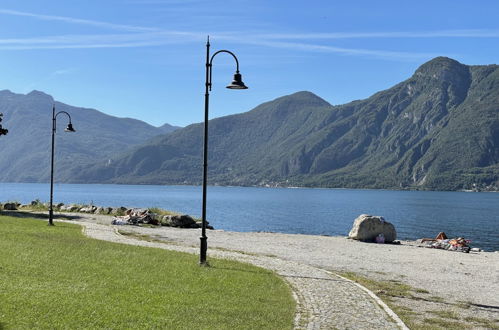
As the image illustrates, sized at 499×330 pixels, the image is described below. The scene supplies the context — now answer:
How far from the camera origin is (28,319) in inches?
393

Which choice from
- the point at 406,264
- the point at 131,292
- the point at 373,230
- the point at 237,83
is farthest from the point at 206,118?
the point at 373,230

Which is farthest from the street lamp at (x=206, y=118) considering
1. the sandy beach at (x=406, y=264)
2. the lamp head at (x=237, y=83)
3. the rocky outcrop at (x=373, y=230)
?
the rocky outcrop at (x=373, y=230)

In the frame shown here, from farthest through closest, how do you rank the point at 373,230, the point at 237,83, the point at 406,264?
1. the point at 373,230
2. the point at 406,264
3. the point at 237,83

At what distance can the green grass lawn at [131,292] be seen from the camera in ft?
34.6

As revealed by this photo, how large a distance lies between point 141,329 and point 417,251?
76.7ft

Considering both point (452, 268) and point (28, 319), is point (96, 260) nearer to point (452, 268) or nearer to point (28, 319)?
point (28, 319)

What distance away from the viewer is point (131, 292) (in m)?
13.2

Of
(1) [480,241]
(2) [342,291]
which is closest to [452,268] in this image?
(2) [342,291]

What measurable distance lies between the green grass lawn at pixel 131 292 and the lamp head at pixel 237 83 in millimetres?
6627

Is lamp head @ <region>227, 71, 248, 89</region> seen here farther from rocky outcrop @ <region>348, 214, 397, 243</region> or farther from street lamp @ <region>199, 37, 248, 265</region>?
rocky outcrop @ <region>348, 214, 397, 243</region>

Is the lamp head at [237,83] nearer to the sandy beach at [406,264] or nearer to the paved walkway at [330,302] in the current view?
the paved walkway at [330,302]

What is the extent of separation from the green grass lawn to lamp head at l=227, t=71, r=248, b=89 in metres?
6.63

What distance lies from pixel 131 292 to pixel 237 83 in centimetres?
896

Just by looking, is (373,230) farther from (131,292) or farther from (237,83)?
(131,292)
